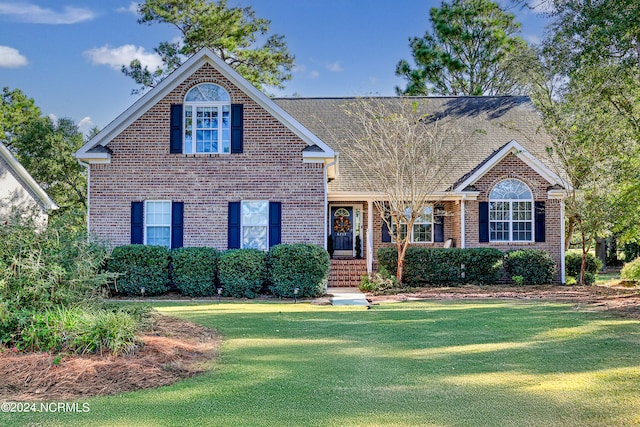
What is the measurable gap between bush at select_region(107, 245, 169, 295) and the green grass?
5.03m

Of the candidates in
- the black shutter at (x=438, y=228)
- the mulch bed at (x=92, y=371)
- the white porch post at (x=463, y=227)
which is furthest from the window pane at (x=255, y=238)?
the mulch bed at (x=92, y=371)

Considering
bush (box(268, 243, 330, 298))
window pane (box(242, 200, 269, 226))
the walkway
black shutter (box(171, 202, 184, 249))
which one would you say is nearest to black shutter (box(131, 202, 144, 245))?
black shutter (box(171, 202, 184, 249))

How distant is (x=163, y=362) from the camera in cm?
663

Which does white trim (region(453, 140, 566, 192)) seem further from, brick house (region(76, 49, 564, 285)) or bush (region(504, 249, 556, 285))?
brick house (region(76, 49, 564, 285))

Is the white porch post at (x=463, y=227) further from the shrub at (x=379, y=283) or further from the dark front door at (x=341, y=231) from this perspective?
the dark front door at (x=341, y=231)

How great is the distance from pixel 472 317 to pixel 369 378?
540cm

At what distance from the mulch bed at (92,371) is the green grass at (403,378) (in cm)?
30

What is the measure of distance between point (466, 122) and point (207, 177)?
11340 millimetres

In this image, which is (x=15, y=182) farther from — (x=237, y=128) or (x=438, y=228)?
(x=438, y=228)

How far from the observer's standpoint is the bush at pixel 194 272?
14.9m

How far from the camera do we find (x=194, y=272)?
1491 cm

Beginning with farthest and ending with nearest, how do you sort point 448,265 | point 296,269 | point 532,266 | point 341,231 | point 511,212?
point 341,231 < point 511,212 < point 532,266 < point 448,265 < point 296,269

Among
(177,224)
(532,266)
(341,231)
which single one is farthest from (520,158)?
(177,224)

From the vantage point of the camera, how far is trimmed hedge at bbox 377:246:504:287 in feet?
56.2
